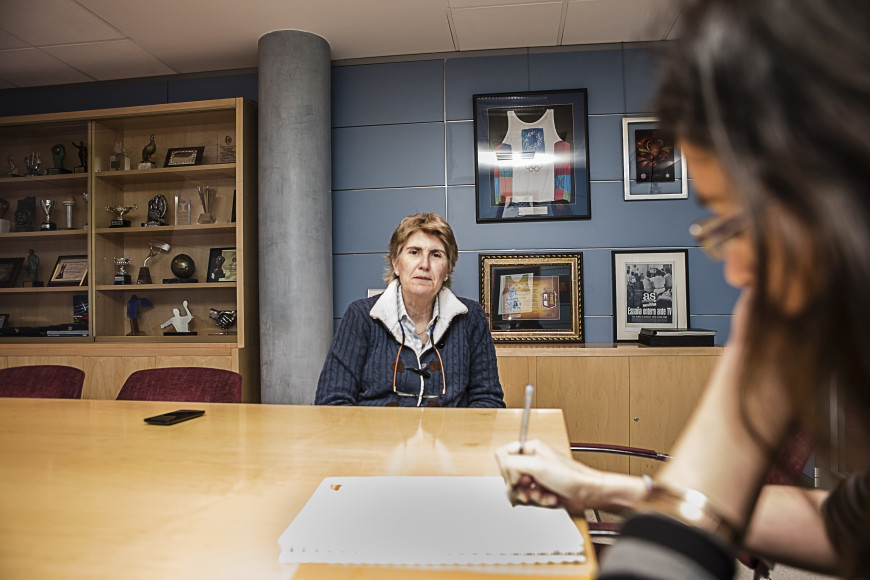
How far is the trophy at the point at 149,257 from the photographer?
165 inches

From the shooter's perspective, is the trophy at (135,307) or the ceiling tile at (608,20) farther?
the trophy at (135,307)

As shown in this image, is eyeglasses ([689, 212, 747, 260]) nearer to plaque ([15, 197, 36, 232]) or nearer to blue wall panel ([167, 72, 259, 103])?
blue wall panel ([167, 72, 259, 103])

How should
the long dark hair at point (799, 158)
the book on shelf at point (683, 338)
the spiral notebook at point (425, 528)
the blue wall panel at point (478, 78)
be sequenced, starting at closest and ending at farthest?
the long dark hair at point (799, 158)
the spiral notebook at point (425, 528)
the book on shelf at point (683, 338)
the blue wall panel at point (478, 78)

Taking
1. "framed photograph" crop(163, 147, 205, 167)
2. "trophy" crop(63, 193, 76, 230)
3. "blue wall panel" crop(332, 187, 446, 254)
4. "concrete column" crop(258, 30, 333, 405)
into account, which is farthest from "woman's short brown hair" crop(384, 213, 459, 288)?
"trophy" crop(63, 193, 76, 230)

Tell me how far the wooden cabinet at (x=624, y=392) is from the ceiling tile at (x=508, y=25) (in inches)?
82.1

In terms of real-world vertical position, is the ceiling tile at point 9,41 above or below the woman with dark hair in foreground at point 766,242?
above

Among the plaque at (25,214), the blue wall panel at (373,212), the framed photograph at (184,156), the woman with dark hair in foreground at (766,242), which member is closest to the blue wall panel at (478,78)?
the blue wall panel at (373,212)

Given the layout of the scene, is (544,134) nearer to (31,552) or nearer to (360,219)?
(360,219)

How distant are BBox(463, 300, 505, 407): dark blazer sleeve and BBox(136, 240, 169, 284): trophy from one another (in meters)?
2.87

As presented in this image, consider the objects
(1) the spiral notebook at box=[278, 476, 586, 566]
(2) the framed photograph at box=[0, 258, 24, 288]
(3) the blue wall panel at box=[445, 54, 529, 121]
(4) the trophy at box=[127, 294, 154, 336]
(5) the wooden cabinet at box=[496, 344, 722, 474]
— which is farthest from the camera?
(2) the framed photograph at box=[0, 258, 24, 288]

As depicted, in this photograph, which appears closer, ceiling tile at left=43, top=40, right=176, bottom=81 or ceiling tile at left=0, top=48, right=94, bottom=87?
ceiling tile at left=43, top=40, right=176, bottom=81

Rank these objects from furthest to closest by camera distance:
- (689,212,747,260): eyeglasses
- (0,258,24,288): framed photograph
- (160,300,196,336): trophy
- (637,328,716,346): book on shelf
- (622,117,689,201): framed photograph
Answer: (0,258,24,288): framed photograph
(160,300,196,336): trophy
(622,117,689,201): framed photograph
(637,328,716,346): book on shelf
(689,212,747,260): eyeglasses

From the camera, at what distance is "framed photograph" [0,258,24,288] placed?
14.2 feet

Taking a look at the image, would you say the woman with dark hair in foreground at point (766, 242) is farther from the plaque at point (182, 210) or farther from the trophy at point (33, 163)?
the trophy at point (33, 163)
